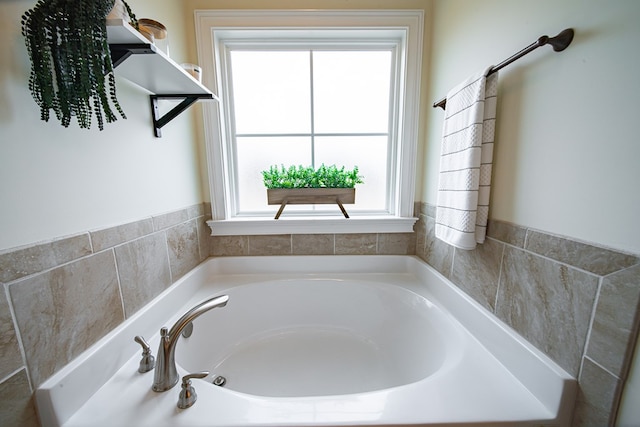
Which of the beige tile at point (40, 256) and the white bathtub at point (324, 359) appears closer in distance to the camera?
the beige tile at point (40, 256)

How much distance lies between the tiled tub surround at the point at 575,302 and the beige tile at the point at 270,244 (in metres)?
1.01

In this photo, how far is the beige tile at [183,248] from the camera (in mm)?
1053

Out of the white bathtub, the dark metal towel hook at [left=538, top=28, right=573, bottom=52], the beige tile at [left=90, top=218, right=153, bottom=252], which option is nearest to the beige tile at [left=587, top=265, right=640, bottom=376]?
the white bathtub

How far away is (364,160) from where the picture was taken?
1.51 meters

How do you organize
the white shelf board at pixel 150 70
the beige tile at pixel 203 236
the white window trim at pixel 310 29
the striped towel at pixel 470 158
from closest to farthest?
the white shelf board at pixel 150 70, the striped towel at pixel 470 158, the white window trim at pixel 310 29, the beige tile at pixel 203 236

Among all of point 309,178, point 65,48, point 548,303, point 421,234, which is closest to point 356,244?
point 421,234

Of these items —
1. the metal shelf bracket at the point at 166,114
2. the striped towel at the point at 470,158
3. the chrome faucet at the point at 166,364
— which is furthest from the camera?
the metal shelf bracket at the point at 166,114

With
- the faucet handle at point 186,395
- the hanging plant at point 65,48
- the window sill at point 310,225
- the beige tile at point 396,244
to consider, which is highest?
the hanging plant at point 65,48

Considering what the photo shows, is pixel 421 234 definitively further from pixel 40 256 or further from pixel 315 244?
pixel 40 256

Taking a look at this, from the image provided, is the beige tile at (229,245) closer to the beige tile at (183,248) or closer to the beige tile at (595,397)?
the beige tile at (183,248)

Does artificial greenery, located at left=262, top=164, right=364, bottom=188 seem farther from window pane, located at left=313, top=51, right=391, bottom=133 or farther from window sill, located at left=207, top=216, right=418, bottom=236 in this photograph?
window pane, located at left=313, top=51, right=391, bottom=133

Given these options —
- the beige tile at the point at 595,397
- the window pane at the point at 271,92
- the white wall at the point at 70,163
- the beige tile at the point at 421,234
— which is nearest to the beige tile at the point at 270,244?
the white wall at the point at 70,163

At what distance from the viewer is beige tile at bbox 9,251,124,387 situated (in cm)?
51

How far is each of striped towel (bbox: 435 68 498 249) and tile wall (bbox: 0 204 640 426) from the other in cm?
9
